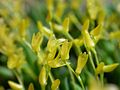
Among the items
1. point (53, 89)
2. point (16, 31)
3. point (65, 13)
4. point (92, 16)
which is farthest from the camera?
point (65, 13)

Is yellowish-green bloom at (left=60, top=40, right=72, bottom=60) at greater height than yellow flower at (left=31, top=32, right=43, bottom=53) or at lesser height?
lesser

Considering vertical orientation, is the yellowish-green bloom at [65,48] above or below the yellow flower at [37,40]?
below

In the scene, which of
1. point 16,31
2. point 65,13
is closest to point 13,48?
point 16,31

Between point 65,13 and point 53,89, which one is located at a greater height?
point 65,13

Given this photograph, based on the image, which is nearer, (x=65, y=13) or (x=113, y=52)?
(x=113, y=52)

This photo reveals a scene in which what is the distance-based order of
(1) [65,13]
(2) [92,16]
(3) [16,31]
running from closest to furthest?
(2) [92,16]
(3) [16,31]
(1) [65,13]

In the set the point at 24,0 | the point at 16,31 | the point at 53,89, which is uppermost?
the point at 24,0

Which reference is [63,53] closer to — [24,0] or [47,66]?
[47,66]
